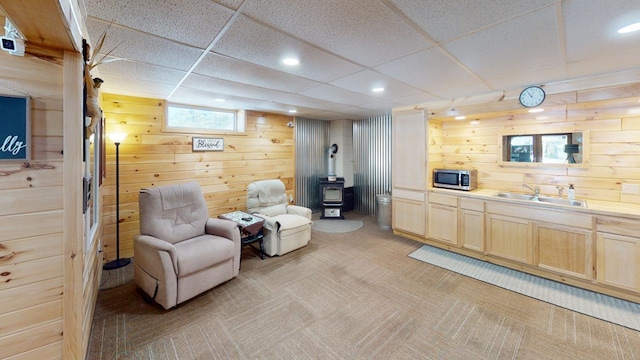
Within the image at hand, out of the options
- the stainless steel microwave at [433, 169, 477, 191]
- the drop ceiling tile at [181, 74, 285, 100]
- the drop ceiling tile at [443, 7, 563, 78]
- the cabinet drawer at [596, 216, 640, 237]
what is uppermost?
the drop ceiling tile at [181, 74, 285, 100]

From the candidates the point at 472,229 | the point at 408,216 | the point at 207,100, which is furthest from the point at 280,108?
the point at 472,229

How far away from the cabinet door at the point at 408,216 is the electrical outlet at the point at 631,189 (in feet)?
7.39

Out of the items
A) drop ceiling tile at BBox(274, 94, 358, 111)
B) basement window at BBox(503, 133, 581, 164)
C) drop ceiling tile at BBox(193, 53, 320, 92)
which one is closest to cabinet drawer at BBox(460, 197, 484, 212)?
basement window at BBox(503, 133, 581, 164)

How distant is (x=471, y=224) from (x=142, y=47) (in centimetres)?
433

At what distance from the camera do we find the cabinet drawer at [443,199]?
3.85m

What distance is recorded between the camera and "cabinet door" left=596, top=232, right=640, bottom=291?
250 cm

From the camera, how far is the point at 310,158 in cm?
600

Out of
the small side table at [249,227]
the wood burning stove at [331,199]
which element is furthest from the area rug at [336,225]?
the small side table at [249,227]

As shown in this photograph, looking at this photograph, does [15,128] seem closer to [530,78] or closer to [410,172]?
[530,78]

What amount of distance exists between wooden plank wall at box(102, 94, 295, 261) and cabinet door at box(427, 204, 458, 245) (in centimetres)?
310

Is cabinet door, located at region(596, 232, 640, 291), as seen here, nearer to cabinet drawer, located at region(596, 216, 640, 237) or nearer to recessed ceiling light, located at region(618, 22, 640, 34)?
cabinet drawer, located at region(596, 216, 640, 237)

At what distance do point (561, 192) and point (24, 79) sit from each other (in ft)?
17.2

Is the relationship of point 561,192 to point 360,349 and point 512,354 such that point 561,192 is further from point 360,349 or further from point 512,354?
point 360,349

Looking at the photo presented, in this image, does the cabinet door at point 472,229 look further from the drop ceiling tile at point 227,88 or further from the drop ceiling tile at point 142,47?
the drop ceiling tile at point 142,47
